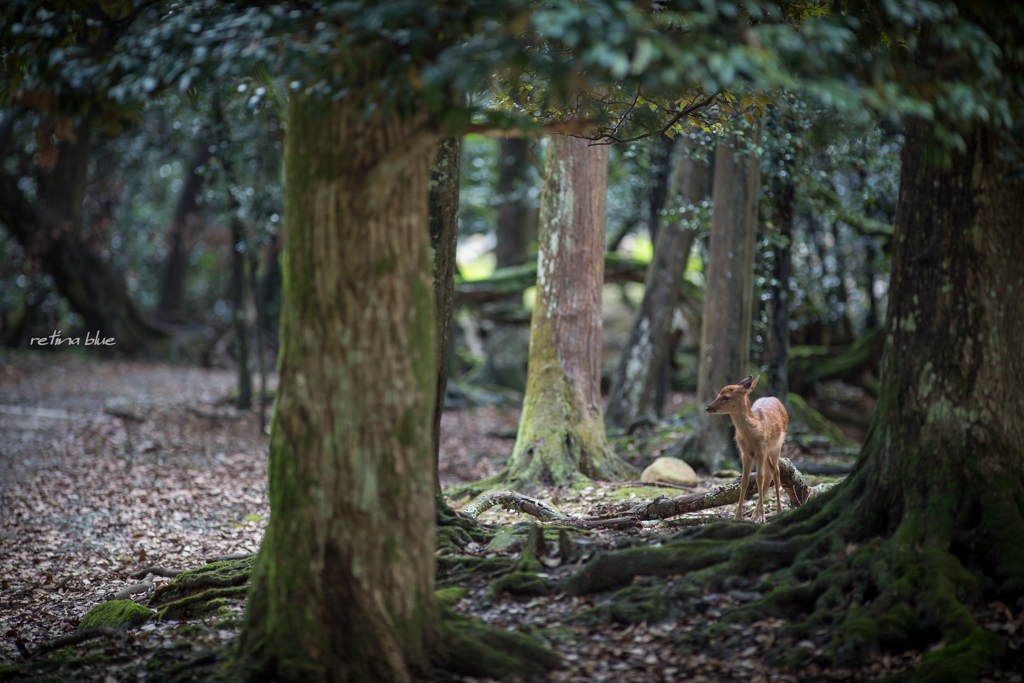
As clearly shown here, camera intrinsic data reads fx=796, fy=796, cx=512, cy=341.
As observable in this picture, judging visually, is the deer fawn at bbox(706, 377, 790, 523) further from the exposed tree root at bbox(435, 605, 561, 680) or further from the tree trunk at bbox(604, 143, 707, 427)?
the tree trunk at bbox(604, 143, 707, 427)

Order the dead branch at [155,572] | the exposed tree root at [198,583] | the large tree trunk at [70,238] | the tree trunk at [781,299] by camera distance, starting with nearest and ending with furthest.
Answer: the exposed tree root at [198,583] < the dead branch at [155,572] < the tree trunk at [781,299] < the large tree trunk at [70,238]

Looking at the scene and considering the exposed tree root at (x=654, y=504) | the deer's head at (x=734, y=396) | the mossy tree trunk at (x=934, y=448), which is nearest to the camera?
the mossy tree trunk at (x=934, y=448)

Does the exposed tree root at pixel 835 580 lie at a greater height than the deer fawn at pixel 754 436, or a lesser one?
lesser

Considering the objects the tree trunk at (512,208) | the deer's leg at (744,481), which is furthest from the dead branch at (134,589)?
the tree trunk at (512,208)

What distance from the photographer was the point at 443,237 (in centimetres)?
643

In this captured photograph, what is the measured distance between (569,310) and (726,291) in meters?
2.36

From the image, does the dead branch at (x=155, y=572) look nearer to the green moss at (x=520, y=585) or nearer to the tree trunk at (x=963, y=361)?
the green moss at (x=520, y=585)

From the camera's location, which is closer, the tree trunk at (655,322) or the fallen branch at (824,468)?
the fallen branch at (824,468)

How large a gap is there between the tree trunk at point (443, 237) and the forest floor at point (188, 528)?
1464 millimetres

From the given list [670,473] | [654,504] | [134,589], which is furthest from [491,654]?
[670,473]

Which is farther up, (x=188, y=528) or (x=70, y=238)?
(x=70, y=238)

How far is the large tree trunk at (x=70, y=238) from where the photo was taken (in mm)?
17875

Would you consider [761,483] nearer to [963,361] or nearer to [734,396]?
[734,396]

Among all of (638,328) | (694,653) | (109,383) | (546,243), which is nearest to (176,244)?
(109,383)
